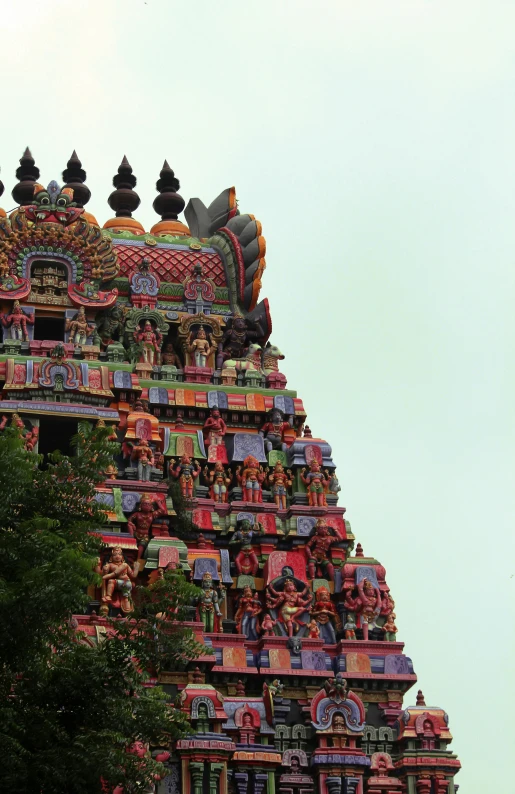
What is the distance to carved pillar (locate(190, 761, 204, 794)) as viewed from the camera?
3066 cm

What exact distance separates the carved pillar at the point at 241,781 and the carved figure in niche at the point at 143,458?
704 centimetres

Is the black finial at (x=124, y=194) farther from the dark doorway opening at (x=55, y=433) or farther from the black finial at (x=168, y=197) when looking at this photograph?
the dark doorway opening at (x=55, y=433)

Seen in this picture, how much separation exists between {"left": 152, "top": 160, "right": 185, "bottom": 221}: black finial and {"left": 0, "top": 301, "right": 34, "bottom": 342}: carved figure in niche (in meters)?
7.99

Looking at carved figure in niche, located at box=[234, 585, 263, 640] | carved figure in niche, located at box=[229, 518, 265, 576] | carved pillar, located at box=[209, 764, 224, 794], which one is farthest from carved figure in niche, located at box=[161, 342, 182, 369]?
carved pillar, located at box=[209, 764, 224, 794]

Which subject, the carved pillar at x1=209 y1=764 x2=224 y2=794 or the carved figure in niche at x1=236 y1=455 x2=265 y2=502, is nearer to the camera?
the carved pillar at x1=209 y1=764 x2=224 y2=794

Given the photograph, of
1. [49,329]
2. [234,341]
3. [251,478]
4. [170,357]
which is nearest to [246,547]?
[251,478]

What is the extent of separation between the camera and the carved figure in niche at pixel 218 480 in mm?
37094

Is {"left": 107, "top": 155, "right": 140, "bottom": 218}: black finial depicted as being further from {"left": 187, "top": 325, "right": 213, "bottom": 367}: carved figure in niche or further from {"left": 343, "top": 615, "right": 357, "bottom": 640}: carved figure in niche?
{"left": 343, "top": 615, "right": 357, "bottom": 640}: carved figure in niche

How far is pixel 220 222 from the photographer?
44562 mm

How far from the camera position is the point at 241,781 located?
31828mm

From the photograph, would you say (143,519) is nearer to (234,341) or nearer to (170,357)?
(170,357)

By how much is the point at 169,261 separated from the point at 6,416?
8007mm

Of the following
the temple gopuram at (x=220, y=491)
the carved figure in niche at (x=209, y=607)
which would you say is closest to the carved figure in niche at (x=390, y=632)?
the temple gopuram at (x=220, y=491)

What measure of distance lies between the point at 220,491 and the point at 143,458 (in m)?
2.00
